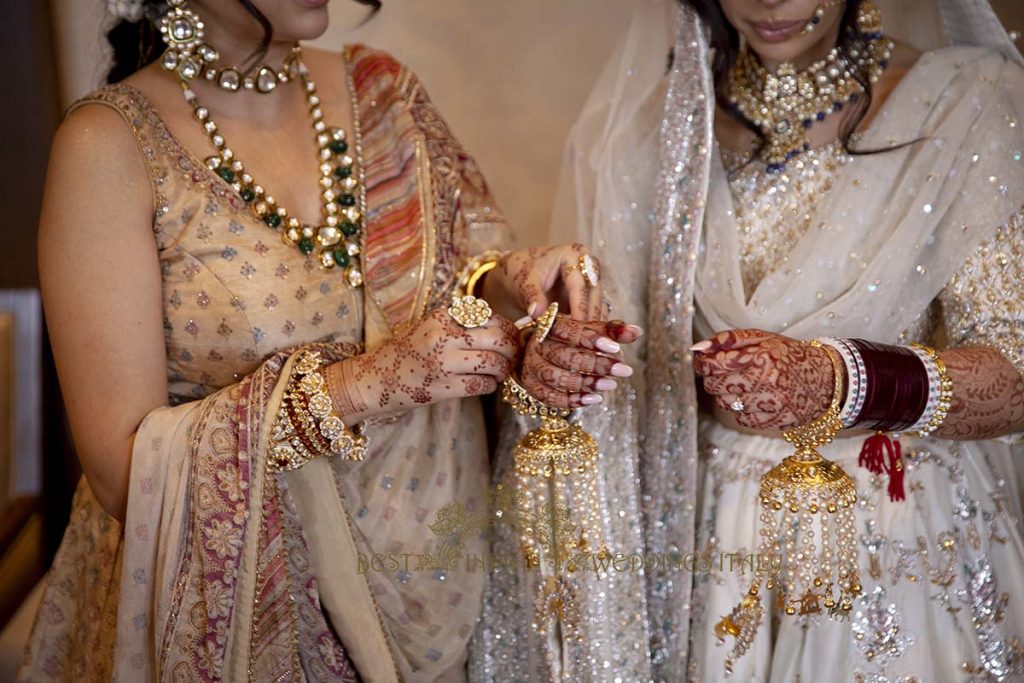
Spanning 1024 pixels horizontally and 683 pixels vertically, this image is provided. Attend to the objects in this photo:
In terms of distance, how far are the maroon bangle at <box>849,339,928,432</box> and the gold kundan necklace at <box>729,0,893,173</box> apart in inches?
12.2

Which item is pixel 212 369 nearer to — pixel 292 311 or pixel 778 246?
pixel 292 311

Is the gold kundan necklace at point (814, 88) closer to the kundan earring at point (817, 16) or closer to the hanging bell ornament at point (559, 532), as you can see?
the kundan earring at point (817, 16)

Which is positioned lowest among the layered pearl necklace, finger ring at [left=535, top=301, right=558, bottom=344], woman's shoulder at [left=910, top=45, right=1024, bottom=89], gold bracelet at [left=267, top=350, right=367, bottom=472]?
gold bracelet at [left=267, top=350, right=367, bottom=472]

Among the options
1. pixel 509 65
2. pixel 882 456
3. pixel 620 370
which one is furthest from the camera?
pixel 509 65

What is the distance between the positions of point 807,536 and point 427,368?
44cm

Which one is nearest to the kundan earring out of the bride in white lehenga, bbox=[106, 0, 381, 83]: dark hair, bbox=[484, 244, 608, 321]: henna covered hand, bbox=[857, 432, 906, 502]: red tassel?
the bride in white lehenga

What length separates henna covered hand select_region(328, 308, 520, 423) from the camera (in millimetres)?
1045

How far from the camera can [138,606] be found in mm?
1075

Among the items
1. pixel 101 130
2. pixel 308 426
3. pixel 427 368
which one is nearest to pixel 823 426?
pixel 427 368

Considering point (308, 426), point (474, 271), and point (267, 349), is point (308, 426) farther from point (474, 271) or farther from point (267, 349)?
point (474, 271)

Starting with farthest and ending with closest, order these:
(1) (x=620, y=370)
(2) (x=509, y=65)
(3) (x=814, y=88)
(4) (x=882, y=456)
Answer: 1. (2) (x=509, y=65)
2. (3) (x=814, y=88)
3. (4) (x=882, y=456)
4. (1) (x=620, y=370)

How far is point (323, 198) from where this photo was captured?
1224 mm

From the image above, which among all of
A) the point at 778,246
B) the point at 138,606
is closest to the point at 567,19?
the point at 778,246

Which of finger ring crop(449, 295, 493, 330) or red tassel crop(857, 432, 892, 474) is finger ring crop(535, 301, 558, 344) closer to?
finger ring crop(449, 295, 493, 330)
